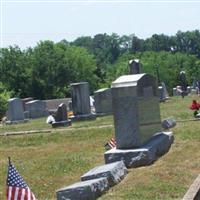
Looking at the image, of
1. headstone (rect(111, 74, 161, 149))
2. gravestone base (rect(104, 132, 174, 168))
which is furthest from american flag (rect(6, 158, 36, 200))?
headstone (rect(111, 74, 161, 149))

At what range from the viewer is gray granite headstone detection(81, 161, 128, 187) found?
35.0ft

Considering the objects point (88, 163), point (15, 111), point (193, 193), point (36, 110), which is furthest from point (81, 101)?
point (193, 193)

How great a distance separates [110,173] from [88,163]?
3332mm

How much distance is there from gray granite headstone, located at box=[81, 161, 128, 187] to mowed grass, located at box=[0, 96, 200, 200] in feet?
0.41

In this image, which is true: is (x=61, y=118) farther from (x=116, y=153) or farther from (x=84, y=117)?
(x=116, y=153)

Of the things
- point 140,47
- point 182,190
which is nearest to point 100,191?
point 182,190

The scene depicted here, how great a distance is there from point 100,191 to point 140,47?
503 ft

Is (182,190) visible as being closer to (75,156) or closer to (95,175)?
(95,175)

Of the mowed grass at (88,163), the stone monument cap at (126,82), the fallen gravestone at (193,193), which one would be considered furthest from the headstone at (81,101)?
the fallen gravestone at (193,193)

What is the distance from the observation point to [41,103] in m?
45.2

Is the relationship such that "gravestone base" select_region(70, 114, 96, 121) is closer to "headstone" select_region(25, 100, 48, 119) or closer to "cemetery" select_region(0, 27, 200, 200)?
"cemetery" select_region(0, 27, 200, 200)

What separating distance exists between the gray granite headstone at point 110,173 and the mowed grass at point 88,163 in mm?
124

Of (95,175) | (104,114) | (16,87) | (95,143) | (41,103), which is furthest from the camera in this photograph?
(16,87)

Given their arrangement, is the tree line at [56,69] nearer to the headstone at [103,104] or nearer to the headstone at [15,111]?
the headstone at [15,111]
